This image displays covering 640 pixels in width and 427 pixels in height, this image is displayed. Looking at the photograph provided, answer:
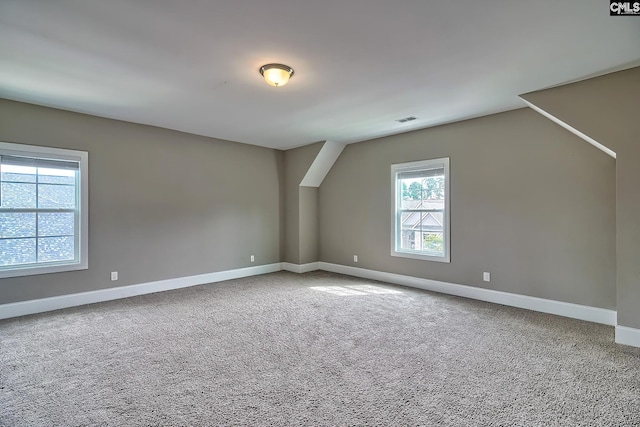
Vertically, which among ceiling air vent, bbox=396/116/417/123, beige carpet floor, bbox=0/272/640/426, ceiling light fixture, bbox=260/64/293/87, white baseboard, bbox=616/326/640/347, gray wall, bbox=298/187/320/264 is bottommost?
beige carpet floor, bbox=0/272/640/426

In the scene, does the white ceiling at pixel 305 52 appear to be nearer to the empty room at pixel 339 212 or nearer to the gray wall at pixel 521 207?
the empty room at pixel 339 212

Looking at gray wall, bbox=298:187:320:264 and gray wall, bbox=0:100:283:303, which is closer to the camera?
gray wall, bbox=0:100:283:303

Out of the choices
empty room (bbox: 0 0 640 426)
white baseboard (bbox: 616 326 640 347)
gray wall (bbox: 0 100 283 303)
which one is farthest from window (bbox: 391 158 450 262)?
gray wall (bbox: 0 100 283 303)

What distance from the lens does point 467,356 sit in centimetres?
277

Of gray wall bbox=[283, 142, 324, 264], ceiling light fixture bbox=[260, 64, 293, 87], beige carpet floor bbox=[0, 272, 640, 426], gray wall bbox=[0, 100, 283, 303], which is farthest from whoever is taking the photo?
gray wall bbox=[283, 142, 324, 264]

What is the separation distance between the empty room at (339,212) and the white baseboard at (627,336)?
2 cm

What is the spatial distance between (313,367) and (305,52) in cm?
265

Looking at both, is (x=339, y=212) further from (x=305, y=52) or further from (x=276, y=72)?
(x=305, y=52)

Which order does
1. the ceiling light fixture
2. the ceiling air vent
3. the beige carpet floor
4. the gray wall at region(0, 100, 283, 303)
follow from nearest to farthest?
the beige carpet floor → the ceiling light fixture → the gray wall at region(0, 100, 283, 303) → the ceiling air vent

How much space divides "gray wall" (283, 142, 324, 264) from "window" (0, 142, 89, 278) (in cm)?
349

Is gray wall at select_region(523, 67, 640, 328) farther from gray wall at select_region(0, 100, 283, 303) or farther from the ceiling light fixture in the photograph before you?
gray wall at select_region(0, 100, 283, 303)

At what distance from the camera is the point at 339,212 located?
645 centimetres

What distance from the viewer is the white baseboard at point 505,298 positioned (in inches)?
141

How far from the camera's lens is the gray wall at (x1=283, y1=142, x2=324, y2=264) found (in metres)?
6.49
